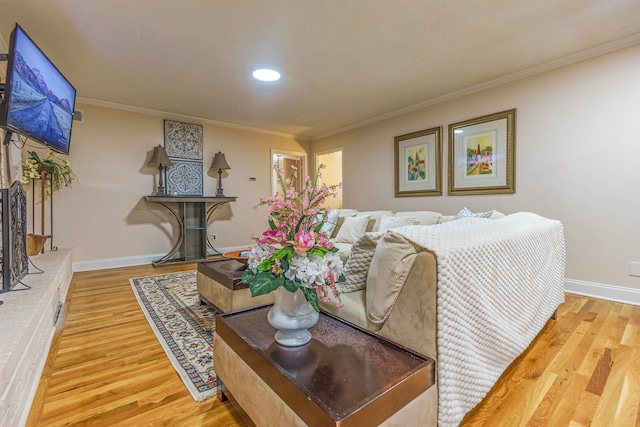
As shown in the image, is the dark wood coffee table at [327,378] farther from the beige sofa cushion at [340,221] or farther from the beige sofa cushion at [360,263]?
the beige sofa cushion at [340,221]

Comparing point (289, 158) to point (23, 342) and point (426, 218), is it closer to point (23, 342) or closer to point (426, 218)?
point (426, 218)

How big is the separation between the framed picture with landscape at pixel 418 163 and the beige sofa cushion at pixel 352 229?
3.52 ft

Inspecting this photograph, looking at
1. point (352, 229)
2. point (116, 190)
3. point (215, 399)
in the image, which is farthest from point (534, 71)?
point (116, 190)

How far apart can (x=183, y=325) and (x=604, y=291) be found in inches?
141

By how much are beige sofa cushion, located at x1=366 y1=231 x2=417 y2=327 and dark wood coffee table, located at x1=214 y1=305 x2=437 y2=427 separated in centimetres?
12

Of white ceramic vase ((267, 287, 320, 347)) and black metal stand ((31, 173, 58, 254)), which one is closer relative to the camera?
white ceramic vase ((267, 287, 320, 347))

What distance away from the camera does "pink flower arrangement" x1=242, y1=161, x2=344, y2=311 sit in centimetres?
98

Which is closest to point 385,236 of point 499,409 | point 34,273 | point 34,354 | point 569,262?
point 499,409

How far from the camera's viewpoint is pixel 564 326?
2.12m

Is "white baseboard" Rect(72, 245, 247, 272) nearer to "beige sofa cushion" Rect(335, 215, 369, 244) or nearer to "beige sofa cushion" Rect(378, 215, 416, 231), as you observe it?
"beige sofa cushion" Rect(335, 215, 369, 244)

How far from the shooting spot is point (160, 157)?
4113 mm

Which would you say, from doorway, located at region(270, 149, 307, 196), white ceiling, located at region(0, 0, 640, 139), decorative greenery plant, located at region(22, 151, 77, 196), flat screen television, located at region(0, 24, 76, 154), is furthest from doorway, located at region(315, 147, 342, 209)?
flat screen television, located at region(0, 24, 76, 154)

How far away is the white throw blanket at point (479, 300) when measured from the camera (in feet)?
3.56

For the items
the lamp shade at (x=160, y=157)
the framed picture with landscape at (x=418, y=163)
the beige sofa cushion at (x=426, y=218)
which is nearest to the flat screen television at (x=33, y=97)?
the lamp shade at (x=160, y=157)
